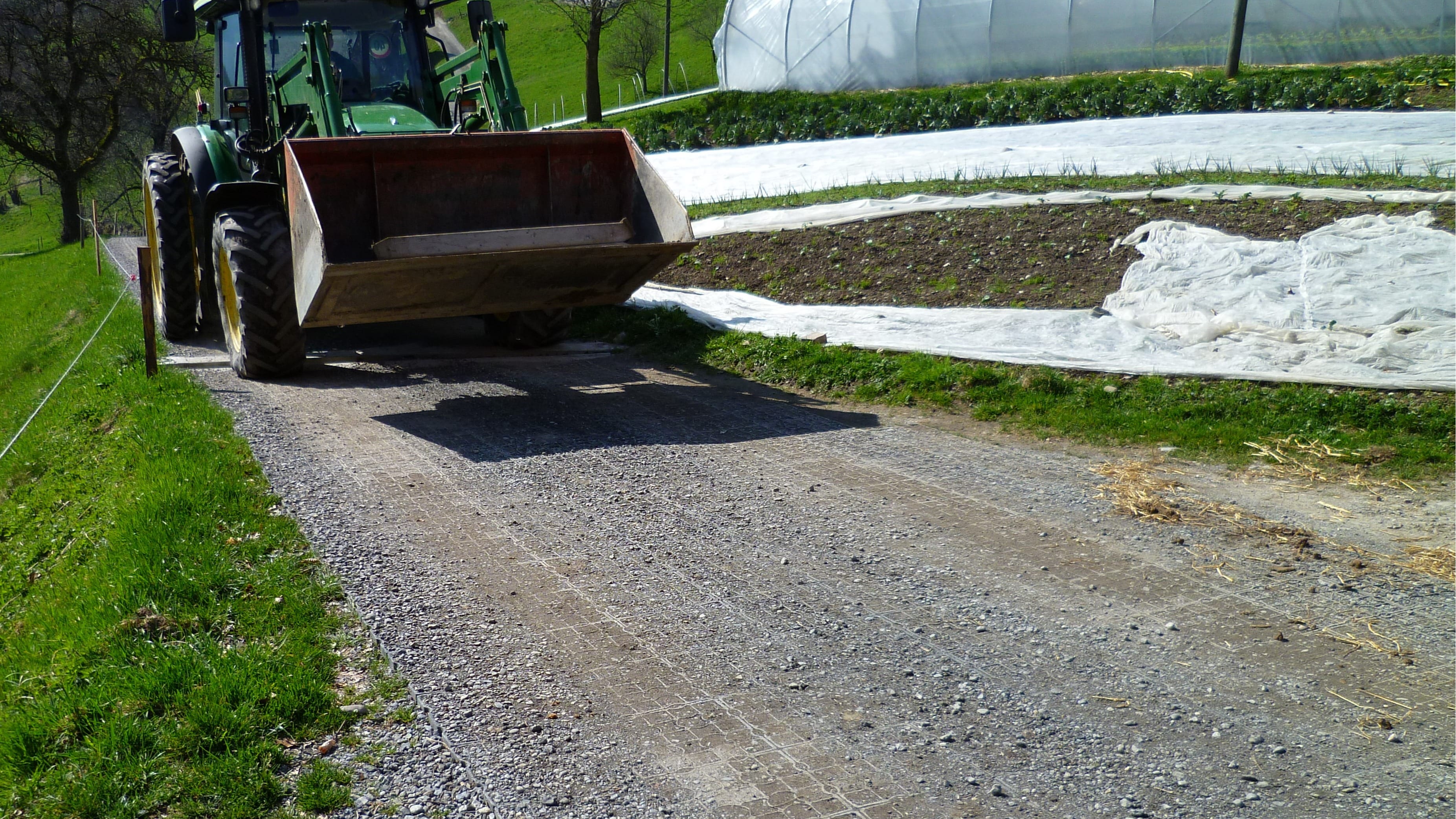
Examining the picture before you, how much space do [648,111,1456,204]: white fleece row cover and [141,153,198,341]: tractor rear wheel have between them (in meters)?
7.70

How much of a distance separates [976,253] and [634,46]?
126 feet

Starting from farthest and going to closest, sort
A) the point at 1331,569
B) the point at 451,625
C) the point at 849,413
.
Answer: the point at 849,413 < the point at 1331,569 < the point at 451,625

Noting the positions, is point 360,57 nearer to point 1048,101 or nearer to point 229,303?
point 229,303

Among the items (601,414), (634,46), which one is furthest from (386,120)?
(634,46)

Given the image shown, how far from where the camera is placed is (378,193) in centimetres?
743

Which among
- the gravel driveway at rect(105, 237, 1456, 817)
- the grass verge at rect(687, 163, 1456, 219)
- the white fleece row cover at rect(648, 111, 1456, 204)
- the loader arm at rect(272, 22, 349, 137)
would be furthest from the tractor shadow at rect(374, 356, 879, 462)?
the white fleece row cover at rect(648, 111, 1456, 204)

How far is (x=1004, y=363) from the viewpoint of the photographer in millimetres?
7895

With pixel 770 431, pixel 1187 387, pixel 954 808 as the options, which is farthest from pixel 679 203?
pixel 954 808

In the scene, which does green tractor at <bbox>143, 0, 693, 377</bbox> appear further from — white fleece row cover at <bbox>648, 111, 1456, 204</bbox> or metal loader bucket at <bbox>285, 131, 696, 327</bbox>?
white fleece row cover at <bbox>648, 111, 1456, 204</bbox>

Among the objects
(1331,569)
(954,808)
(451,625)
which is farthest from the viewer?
(1331,569)

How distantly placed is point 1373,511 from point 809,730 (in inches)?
141

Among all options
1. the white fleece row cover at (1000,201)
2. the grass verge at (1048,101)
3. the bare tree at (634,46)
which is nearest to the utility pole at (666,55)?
the bare tree at (634,46)

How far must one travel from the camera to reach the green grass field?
45.8 m

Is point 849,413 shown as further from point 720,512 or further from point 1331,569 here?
point 1331,569
